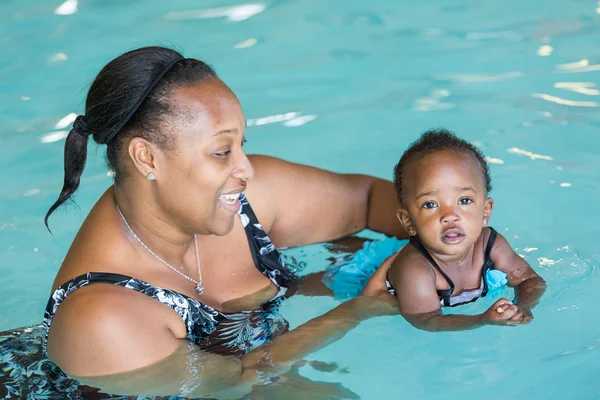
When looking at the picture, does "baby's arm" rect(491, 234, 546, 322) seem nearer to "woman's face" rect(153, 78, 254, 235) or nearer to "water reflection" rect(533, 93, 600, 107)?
"woman's face" rect(153, 78, 254, 235)

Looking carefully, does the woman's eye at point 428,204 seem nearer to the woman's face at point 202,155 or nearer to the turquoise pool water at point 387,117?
the turquoise pool water at point 387,117

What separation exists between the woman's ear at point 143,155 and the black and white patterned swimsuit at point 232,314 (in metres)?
0.34

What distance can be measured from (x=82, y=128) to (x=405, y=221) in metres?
1.18

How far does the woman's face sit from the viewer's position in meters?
2.62

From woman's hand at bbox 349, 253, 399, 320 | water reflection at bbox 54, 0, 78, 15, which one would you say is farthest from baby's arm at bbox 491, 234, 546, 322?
water reflection at bbox 54, 0, 78, 15

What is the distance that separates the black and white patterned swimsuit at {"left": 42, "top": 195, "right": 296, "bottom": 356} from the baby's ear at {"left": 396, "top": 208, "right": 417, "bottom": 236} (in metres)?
0.47

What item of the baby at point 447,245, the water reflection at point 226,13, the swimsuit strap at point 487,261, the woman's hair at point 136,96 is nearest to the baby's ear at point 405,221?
the baby at point 447,245

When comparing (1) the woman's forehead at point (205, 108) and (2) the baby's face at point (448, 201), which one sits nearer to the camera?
(1) the woman's forehead at point (205, 108)

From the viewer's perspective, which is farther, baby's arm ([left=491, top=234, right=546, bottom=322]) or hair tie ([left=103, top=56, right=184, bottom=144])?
baby's arm ([left=491, top=234, right=546, bottom=322])

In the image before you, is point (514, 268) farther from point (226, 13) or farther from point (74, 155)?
point (226, 13)

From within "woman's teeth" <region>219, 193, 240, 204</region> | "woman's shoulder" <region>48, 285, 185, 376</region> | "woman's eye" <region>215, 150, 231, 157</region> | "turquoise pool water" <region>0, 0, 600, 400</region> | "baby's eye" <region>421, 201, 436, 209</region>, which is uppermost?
"woman's eye" <region>215, 150, 231, 157</region>

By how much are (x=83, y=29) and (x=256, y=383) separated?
12.4 ft

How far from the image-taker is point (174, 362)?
265 centimetres

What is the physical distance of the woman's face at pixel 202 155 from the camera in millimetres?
2625
